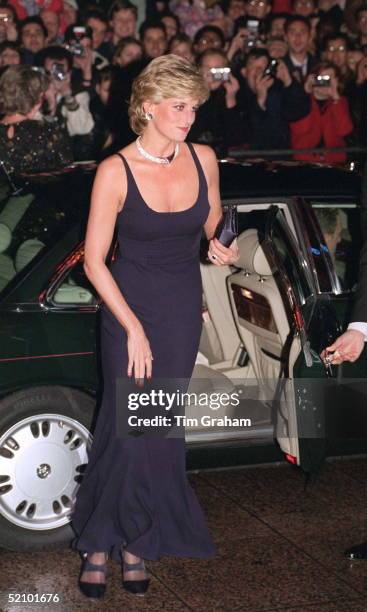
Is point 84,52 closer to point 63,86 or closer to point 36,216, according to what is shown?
point 63,86

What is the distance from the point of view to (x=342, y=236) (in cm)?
574

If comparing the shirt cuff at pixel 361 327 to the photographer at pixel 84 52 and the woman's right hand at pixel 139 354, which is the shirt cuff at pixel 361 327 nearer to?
the woman's right hand at pixel 139 354

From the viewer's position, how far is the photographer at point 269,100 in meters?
9.40

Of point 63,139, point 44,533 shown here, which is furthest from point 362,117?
point 44,533

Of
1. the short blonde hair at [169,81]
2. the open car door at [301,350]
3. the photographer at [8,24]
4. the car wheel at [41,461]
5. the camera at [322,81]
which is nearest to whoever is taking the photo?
the short blonde hair at [169,81]

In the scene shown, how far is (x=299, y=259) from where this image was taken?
5188 mm

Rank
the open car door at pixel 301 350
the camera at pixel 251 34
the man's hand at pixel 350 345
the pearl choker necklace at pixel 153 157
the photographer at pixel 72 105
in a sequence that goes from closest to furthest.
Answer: the man's hand at pixel 350 345 < the pearl choker necklace at pixel 153 157 < the open car door at pixel 301 350 < the photographer at pixel 72 105 < the camera at pixel 251 34

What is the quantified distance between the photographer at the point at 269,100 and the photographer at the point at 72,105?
4.10 feet

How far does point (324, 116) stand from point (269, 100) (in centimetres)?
58

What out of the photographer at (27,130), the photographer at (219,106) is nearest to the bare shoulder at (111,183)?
the photographer at (27,130)

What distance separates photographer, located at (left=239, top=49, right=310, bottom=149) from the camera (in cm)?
940

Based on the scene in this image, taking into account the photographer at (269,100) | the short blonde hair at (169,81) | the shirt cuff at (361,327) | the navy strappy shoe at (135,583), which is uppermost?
the short blonde hair at (169,81)

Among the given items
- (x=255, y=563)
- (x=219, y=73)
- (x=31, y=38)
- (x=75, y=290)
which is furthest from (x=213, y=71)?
(x=255, y=563)

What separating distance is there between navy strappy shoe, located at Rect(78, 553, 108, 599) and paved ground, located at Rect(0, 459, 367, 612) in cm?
3
